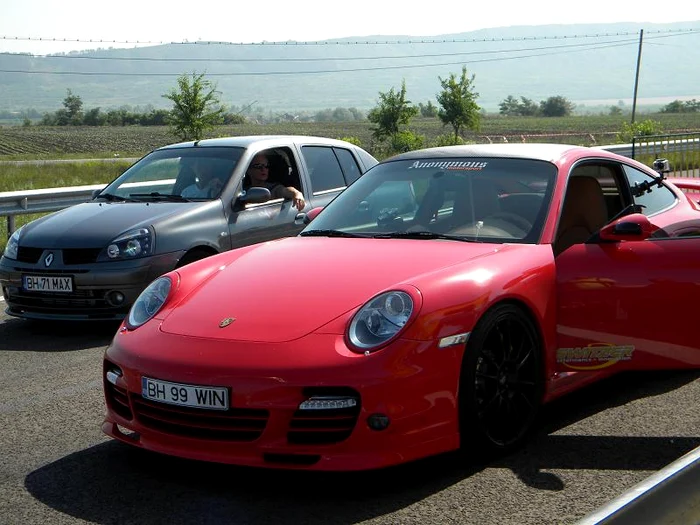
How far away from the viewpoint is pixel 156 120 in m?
126

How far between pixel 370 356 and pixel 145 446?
1064 mm

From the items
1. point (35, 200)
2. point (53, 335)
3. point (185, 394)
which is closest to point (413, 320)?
point (185, 394)

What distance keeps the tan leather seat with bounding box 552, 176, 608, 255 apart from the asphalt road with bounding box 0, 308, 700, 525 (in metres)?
0.90

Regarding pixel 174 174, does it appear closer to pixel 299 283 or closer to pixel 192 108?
pixel 299 283

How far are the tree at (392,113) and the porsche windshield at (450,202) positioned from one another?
52.6 m

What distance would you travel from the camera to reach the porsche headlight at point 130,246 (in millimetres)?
7820

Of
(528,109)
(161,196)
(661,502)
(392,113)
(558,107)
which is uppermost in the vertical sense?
(661,502)

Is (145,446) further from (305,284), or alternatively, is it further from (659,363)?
(659,363)

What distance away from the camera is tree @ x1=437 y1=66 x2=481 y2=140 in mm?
61981

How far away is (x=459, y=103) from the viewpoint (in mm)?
62000

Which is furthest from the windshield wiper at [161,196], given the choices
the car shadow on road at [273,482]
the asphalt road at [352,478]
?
the car shadow on road at [273,482]

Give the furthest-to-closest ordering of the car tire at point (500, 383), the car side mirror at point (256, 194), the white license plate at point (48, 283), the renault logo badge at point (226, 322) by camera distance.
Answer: the car side mirror at point (256, 194) → the white license plate at point (48, 283) → the renault logo badge at point (226, 322) → the car tire at point (500, 383)

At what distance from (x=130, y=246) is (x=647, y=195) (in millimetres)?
3821

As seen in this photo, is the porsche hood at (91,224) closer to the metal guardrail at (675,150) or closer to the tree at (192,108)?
the metal guardrail at (675,150)
